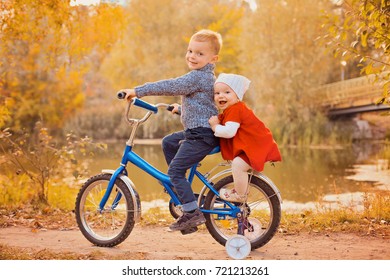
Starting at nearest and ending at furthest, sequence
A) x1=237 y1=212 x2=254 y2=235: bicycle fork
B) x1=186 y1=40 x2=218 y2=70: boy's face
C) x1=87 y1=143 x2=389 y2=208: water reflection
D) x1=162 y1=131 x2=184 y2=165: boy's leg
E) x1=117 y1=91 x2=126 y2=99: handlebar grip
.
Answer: x1=117 y1=91 x2=126 y2=99: handlebar grip < x1=186 y1=40 x2=218 y2=70: boy's face < x1=237 y1=212 x2=254 y2=235: bicycle fork < x1=162 y1=131 x2=184 y2=165: boy's leg < x1=87 y1=143 x2=389 y2=208: water reflection

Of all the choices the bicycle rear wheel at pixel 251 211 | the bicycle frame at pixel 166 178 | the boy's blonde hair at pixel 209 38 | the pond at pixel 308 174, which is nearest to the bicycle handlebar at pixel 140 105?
the bicycle frame at pixel 166 178

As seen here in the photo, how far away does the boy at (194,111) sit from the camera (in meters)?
3.78

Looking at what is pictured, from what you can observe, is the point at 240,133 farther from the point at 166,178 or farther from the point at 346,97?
the point at 346,97

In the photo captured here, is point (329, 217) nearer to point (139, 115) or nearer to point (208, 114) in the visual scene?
point (208, 114)

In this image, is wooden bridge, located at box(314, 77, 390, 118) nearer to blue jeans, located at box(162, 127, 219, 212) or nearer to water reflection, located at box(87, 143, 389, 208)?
water reflection, located at box(87, 143, 389, 208)

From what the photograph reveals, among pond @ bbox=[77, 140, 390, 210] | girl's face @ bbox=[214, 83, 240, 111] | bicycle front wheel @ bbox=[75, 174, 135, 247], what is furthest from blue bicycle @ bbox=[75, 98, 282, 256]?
pond @ bbox=[77, 140, 390, 210]

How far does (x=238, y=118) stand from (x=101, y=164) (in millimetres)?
8016

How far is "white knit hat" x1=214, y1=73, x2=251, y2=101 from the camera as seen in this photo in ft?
12.4

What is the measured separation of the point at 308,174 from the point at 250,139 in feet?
23.3

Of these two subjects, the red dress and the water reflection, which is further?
the water reflection

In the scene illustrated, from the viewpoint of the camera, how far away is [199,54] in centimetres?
381

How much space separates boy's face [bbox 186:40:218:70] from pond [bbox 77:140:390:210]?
3094 mm

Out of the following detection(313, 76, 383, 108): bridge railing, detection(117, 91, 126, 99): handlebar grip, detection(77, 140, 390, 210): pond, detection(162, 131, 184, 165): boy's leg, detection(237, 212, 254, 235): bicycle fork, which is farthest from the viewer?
detection(313, 76, 383, 108): bridge railing
